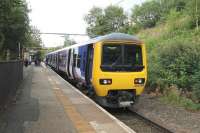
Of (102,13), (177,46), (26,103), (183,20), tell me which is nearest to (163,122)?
(26,103)

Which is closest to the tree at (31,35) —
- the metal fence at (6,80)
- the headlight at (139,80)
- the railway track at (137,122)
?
the metal fence at (6,80)

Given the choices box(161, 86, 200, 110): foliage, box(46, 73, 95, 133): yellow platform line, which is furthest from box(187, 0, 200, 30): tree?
box(46, 73, 95, 133): yellow platform line

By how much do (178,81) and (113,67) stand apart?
4734mm

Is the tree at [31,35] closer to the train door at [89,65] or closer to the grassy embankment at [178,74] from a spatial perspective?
the grassy embankment at [178,74]

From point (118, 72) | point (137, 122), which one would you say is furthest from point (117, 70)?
point (137, 122)

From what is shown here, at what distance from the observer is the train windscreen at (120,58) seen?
15219 mm

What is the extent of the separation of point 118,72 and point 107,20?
2698 inches

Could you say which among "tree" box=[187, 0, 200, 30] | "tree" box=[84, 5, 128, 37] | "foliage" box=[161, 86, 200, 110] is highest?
"tree" box=[84, 5, 128, 37]

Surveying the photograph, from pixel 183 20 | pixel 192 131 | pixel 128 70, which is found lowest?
pixel 192 131

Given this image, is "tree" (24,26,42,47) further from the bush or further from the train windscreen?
the train windscreen

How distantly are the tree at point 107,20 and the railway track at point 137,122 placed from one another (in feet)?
209

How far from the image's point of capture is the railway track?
1253cm

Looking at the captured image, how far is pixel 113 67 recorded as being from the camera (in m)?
15.2

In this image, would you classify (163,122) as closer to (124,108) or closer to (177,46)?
(124,108)
